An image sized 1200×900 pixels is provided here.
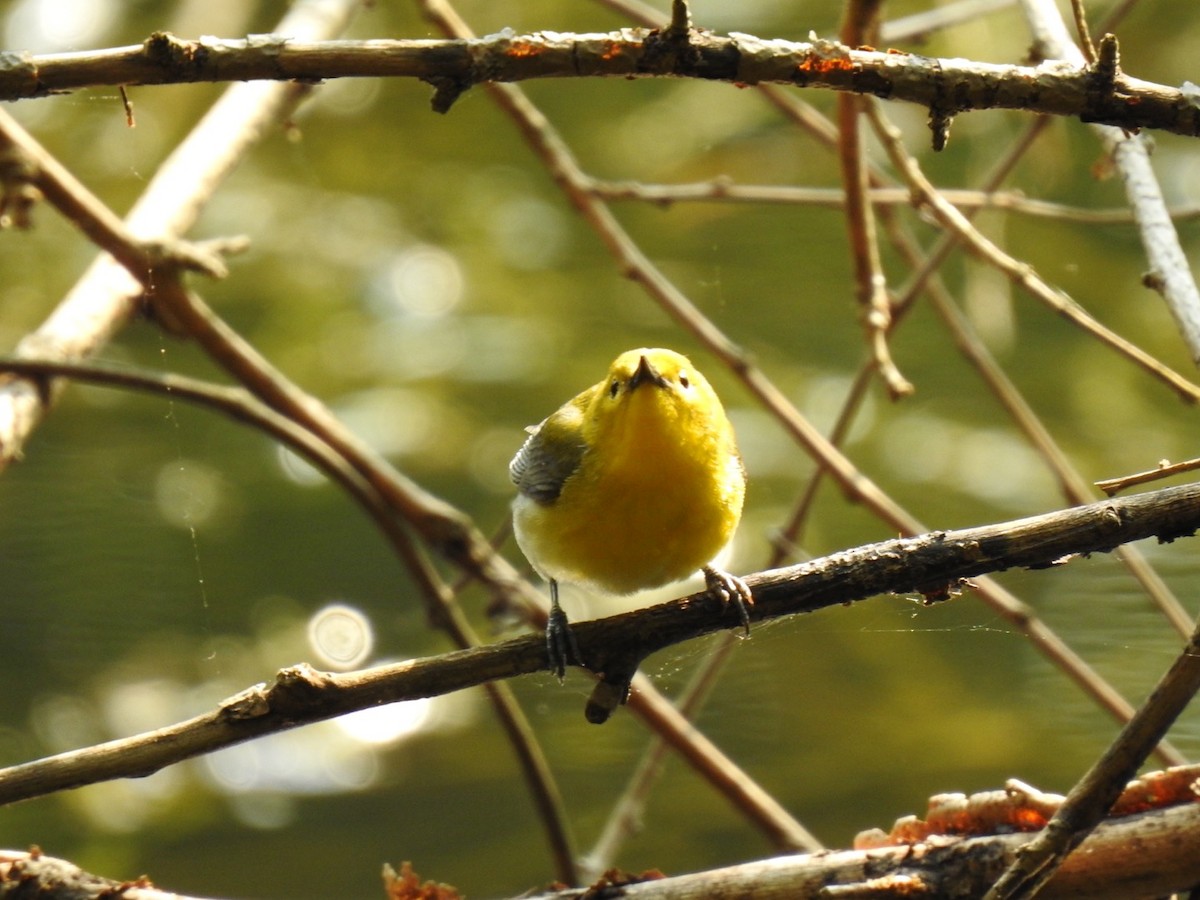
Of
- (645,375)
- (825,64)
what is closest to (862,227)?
(645,375)

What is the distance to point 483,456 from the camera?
4695 millimetres

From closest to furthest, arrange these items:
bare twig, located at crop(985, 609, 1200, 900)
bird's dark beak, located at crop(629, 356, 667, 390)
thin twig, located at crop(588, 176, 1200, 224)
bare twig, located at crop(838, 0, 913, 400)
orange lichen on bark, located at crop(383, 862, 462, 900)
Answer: bare twig, located at crop(985, 609, 1200, 900) → orange lichen on bark, located at crop(383, 862, 462, 900) → bare twig, located at crop(838, 0, 913, 400) → bird's dark beak, located at crop(629, 356, 667, 390) → thin twig, located at crop(588, 176, 1200, 224)

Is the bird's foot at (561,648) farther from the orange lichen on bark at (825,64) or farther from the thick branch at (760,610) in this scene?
the orange lichen on bark at (825,64)

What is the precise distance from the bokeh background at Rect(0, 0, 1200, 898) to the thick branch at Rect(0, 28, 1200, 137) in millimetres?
2022

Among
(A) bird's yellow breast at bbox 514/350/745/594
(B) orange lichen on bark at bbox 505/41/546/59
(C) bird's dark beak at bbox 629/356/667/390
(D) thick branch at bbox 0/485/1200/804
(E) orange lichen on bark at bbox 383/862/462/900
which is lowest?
(E) orange lichen on bark at bbox 383/862/462/900

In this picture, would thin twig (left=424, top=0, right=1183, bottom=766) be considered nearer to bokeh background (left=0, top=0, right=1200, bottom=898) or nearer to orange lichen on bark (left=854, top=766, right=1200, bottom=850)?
bokeh background (left=0, top=0, right=1200, bottom=898)

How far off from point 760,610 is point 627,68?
0.79 metres

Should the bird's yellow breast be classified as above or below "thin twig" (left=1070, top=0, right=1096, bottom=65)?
above

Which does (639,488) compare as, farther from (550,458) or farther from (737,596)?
(737,596)

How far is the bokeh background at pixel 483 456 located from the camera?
415 centimetres

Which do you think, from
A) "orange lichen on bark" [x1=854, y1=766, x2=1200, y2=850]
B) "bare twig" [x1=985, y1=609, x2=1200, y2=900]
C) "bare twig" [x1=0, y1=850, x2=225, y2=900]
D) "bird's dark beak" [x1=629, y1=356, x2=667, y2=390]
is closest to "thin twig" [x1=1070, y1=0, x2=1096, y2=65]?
"bare twig" [x1=985, y1=609, x2=1200, y2=900]

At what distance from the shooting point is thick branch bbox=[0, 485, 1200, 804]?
1756 millimetres

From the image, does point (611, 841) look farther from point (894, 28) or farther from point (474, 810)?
point (894, 28)

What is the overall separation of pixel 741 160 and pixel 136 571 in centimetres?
271
